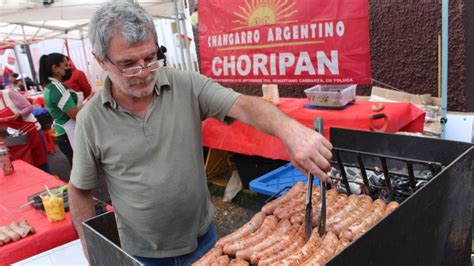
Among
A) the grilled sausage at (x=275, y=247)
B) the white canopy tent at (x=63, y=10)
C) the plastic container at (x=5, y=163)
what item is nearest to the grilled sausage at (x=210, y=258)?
the grilled sausage at (x=275, y=247)

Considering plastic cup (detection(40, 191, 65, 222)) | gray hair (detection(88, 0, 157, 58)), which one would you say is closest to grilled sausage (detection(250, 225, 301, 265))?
gray hair (detection(88, 0, 157, 58))

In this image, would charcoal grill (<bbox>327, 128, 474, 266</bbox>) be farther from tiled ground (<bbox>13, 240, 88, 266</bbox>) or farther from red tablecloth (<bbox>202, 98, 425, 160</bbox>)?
tiled ground (<bbox>13, 240, 88, 266</bbox>)

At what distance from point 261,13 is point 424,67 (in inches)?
91.5

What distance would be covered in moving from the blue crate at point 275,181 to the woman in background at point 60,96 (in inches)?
118

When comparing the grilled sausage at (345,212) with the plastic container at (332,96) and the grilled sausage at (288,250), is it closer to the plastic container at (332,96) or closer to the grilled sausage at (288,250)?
the grilled sausage at (288,250)

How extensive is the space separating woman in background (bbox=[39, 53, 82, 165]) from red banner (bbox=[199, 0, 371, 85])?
1.96m

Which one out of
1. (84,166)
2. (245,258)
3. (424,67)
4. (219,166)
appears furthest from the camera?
(219,166)

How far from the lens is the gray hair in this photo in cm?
175

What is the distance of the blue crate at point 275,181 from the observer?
3699 millimetres

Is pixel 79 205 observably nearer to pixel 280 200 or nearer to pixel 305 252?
pixel 280 200

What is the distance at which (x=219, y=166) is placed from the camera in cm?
633

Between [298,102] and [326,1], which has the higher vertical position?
[326,1]

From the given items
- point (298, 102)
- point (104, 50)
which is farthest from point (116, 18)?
point (298, 102)

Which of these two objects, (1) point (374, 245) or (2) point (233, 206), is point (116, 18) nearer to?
(1) point (374, 245)
